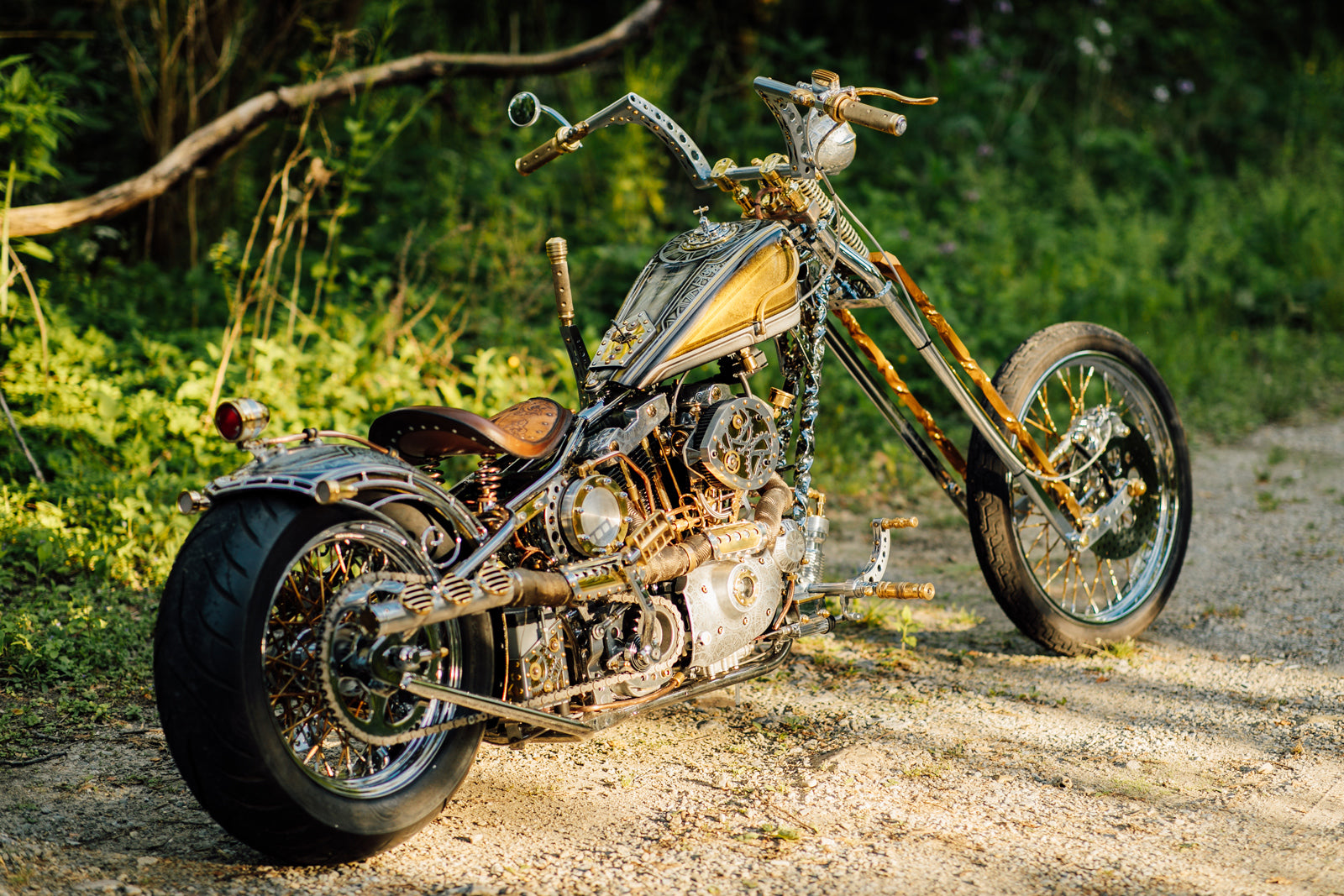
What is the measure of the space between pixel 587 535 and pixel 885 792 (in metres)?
0.94

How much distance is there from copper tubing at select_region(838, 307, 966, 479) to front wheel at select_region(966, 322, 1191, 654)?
0.42 feet

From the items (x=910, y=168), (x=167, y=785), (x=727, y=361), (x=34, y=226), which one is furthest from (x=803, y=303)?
(x=910, y=168)

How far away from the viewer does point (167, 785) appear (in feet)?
9.53

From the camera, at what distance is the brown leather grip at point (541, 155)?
3.25 metres

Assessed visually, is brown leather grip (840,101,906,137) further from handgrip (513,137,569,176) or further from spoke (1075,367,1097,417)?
spoke (1075,367,1097,417)

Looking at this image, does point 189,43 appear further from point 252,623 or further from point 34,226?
point 252,623

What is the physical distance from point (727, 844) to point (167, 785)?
4.36 ft

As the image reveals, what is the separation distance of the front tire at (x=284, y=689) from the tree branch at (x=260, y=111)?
3.07m

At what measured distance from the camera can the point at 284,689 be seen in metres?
2.51

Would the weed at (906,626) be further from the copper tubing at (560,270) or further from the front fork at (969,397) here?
the copper tubing at (560,270)

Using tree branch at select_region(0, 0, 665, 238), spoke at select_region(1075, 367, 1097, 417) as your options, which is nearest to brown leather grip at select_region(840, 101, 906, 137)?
spoke at select_region(1075, 367, 1097, 417)

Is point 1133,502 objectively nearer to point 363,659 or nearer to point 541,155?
point 541,155

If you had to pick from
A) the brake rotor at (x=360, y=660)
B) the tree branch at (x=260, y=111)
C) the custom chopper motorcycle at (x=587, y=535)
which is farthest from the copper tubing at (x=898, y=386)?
the tree branch at (x=260, y=111)

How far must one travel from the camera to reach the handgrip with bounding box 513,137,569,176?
3.25 m
